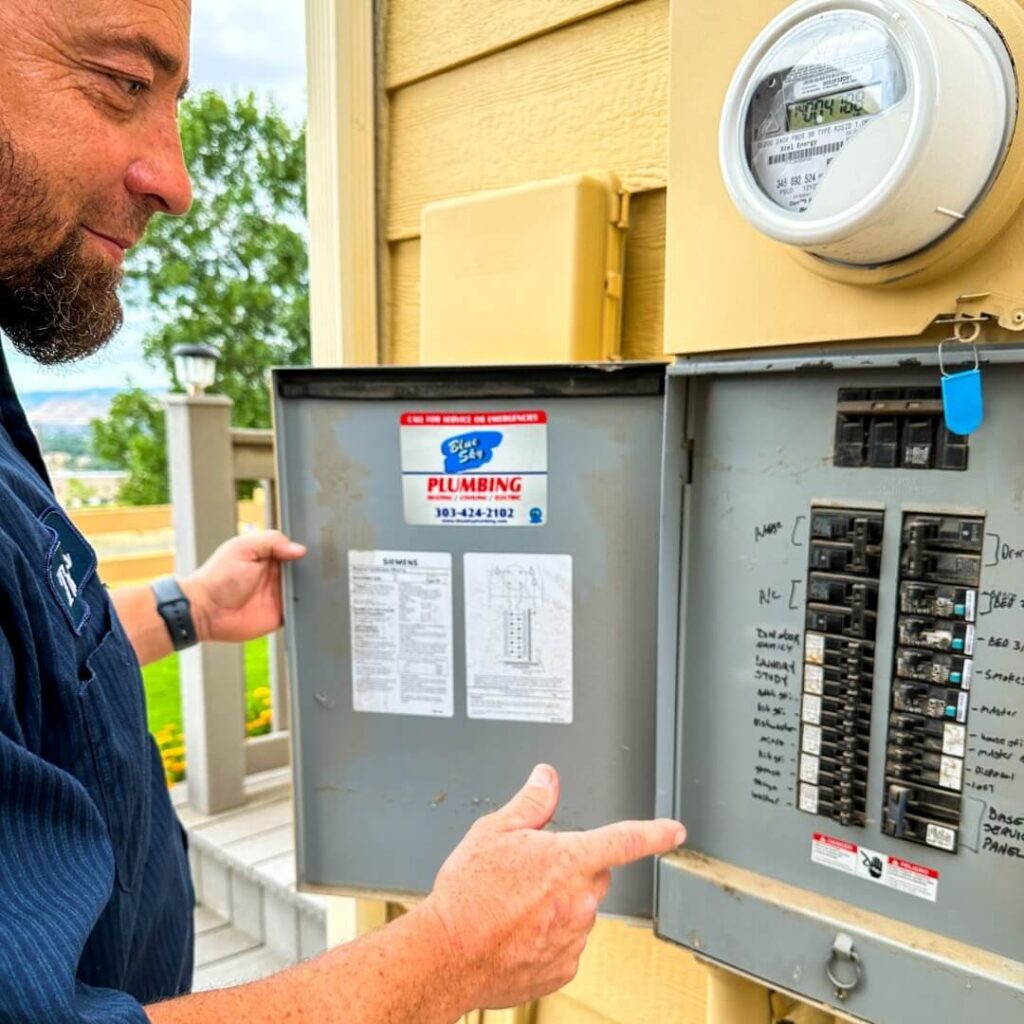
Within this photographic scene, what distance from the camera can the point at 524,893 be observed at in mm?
718

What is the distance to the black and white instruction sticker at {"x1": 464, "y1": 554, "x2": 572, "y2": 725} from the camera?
3.20 feet

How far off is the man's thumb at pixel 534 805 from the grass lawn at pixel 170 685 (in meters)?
3.65

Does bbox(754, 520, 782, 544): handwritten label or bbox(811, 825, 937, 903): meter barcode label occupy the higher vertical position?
bbox(754, 520, 782, 544): handwritten label

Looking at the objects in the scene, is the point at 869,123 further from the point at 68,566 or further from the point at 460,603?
the point at 68,566

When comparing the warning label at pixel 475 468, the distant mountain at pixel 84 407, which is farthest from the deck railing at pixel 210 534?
the distant mountain at pixel 84 407

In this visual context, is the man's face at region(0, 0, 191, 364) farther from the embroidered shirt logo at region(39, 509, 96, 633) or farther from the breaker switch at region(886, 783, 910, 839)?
the breaker switch at region(886, 783, 910, 839)

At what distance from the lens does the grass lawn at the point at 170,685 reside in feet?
15.5

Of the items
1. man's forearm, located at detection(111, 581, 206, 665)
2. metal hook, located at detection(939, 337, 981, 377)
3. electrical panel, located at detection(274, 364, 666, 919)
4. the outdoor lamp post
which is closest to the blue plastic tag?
metal hook, located at detection(939, 337, 981, 377)

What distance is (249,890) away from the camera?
7.32 feet

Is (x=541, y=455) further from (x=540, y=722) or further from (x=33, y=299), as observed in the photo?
(x=33, y=299)

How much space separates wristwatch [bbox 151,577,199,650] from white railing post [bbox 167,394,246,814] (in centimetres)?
116

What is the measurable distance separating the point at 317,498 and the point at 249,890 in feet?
5.32

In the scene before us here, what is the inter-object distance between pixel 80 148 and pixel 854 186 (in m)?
0.63

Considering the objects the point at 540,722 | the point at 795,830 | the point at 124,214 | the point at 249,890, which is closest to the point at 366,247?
the point at 124,214
